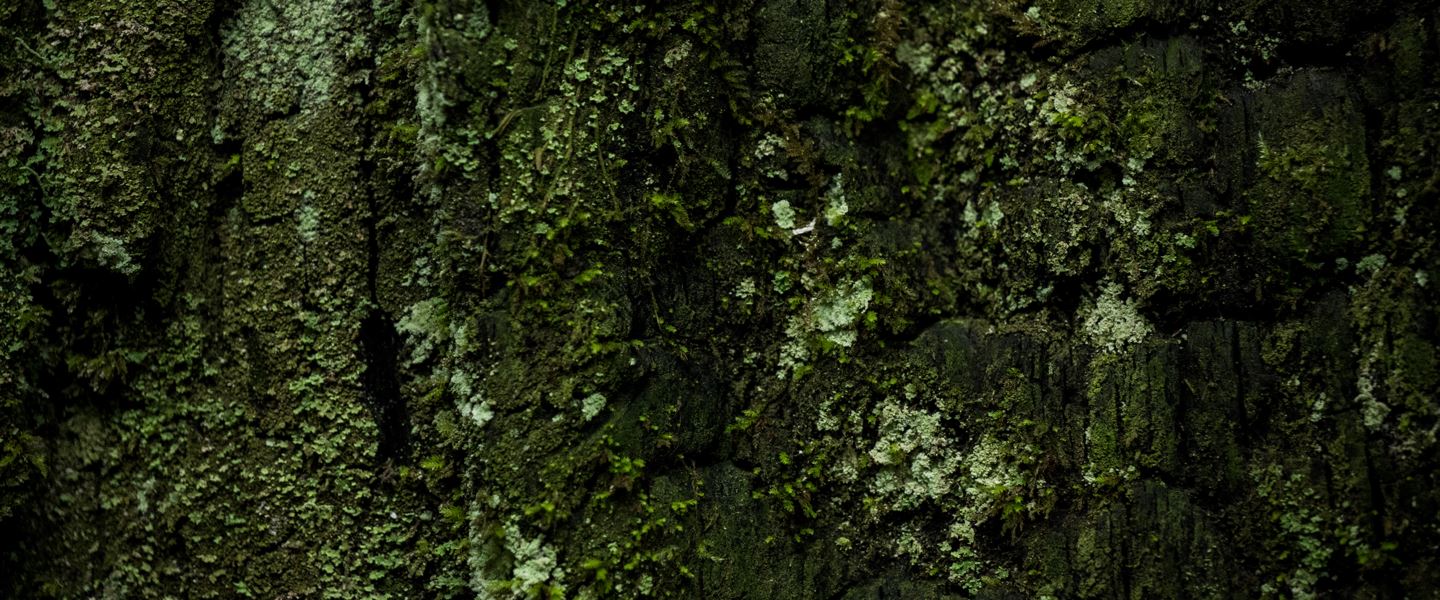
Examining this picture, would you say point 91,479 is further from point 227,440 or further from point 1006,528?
point 1006,528

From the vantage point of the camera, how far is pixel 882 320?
2.72 meters

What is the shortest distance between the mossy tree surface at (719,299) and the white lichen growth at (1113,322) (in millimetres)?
12

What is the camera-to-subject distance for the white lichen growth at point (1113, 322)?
257cm

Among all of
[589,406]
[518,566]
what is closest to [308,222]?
[589,406]

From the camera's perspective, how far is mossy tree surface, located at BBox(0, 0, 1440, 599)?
96.5 inches

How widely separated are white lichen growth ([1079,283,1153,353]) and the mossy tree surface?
1 centimetres

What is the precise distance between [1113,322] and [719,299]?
1.17m

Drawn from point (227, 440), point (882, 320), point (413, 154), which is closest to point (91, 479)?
point (227, 440)

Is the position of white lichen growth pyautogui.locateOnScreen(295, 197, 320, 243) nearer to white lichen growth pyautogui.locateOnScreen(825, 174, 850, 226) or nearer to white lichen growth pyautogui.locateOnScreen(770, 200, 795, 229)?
white lichen growth pyautogui.locateOnScreen(770, 200, 795, 229)

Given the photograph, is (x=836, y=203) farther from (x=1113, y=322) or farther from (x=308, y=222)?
(x=308, y=222)

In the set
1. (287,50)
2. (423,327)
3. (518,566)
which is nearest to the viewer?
(518,566)

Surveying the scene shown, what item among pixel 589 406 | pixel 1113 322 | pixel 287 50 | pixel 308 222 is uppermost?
pixel 287 50

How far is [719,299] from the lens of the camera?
274cm

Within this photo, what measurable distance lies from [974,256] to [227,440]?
2.43 metres
